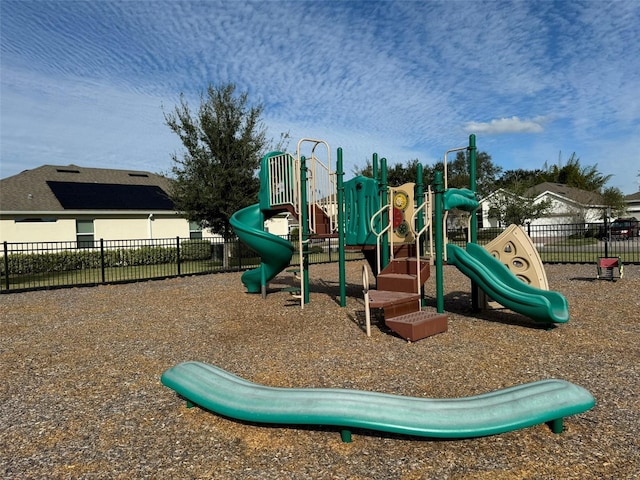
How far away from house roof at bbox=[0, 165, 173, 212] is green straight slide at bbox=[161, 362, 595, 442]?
62.3 feet

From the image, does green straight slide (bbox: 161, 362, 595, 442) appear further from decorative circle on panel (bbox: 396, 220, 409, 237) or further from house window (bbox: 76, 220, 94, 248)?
house window (bbox: 76, 220, 94, 248)

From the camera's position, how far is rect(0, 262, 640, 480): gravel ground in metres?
2.80

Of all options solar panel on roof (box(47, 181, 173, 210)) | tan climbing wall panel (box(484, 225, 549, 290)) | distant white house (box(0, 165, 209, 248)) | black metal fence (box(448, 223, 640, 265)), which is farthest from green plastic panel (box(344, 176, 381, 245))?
solar panel on roof (box(47, 181, 173, 210))

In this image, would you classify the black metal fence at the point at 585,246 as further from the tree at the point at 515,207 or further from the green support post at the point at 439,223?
the green support post at the point at 439,223

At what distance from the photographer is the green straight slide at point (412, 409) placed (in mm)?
2807

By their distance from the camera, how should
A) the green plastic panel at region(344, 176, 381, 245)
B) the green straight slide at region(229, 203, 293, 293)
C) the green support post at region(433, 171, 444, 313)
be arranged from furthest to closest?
the green straight slide at region(229, 203, 293, 293), the green plastic panel at region(344, 176, 381, 245), the green support post at region(433, 171, 444, 313)

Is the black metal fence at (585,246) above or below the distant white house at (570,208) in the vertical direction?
below

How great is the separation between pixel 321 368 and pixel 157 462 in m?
2.14

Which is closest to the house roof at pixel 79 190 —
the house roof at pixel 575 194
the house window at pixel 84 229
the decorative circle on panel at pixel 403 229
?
the house window at pixel 84 229

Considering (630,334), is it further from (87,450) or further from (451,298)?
(87,450)

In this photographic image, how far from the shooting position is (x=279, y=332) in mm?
6508

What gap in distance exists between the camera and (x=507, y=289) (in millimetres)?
6371

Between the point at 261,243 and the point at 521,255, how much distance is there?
18.1 feet

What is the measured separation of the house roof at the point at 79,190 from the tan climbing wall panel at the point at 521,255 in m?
17.2
